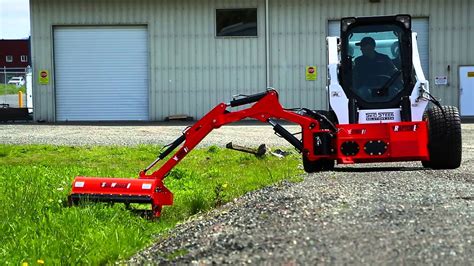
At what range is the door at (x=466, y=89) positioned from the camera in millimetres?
30406

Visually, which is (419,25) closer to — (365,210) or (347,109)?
(347,109)

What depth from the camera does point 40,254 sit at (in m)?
6.94

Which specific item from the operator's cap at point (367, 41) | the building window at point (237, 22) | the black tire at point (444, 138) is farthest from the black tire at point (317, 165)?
the building window at point (237, 22)

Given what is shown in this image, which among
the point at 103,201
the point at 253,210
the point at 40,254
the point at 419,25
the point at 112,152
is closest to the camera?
the point at 40,254

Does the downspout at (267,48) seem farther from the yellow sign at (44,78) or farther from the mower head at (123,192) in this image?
the mower head at (123,192)

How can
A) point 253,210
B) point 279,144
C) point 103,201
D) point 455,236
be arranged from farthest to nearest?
1. point 279,144
2. point 103,201
3. point 253,210
4. point 455,236

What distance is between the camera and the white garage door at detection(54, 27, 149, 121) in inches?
1230

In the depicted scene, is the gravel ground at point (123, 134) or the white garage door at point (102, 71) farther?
the white garage door at point (102, 71)

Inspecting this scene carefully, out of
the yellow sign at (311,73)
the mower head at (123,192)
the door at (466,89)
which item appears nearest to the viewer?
the mower head at (123,192)

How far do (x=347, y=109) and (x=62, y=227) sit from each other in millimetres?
5524

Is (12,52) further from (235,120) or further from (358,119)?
(235,120)

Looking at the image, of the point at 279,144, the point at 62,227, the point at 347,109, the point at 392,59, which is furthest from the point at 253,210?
the point at 279,144

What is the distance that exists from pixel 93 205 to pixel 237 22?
75.0 feet

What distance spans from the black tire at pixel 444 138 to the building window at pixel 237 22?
2043cm
